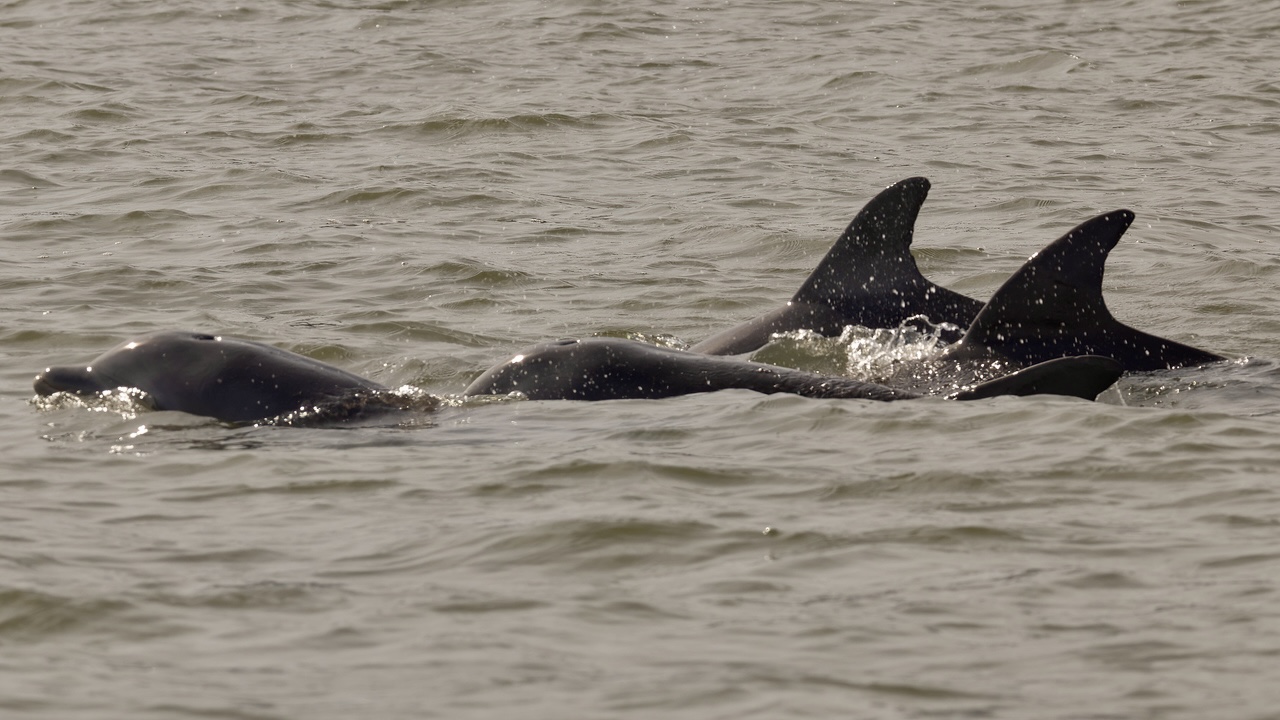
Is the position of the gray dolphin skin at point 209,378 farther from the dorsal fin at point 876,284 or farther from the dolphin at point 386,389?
the dorsal fin at point 876,284

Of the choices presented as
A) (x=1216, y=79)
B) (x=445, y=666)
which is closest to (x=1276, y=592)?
(x=445, y=666)

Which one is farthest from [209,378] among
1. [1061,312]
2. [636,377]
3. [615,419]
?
[1061,312]

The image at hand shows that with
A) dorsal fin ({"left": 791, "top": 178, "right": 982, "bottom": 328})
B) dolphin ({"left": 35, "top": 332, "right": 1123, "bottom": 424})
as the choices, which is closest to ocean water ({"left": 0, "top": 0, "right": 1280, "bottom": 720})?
dolphin ({"left": 35, "top": 332, "right": 1123, "bottom": 424})

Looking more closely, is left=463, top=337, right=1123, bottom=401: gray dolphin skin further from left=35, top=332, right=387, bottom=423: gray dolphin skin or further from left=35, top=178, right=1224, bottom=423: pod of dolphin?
left=35, top=332, right=387, bottom=423: gray dolphin skin

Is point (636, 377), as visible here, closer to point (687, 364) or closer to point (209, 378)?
point (687, 364)

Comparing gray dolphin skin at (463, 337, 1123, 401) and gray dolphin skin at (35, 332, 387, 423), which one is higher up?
gray dolphin skin at (35, 332, 387, 423)

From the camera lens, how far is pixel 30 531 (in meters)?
7.86

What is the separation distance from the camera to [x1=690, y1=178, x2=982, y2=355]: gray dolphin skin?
11.5m

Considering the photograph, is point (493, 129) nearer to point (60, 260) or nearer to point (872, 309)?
point (60, 260)

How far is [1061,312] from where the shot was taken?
1048 cm

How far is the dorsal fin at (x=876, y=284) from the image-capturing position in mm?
11523

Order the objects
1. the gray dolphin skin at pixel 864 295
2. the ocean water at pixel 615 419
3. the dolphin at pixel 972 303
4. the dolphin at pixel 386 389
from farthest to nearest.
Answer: the gray dolphin skin at pixel 864 295 → the dolphin at pixel 972 303 → the dolphin at pixel 386 389 → the ocean water at pixel 615 419

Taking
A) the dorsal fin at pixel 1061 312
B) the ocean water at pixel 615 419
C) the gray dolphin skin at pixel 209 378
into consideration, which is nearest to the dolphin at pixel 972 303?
the dorsal fin at pixel 1061 312

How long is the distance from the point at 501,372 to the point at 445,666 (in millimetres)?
4528
